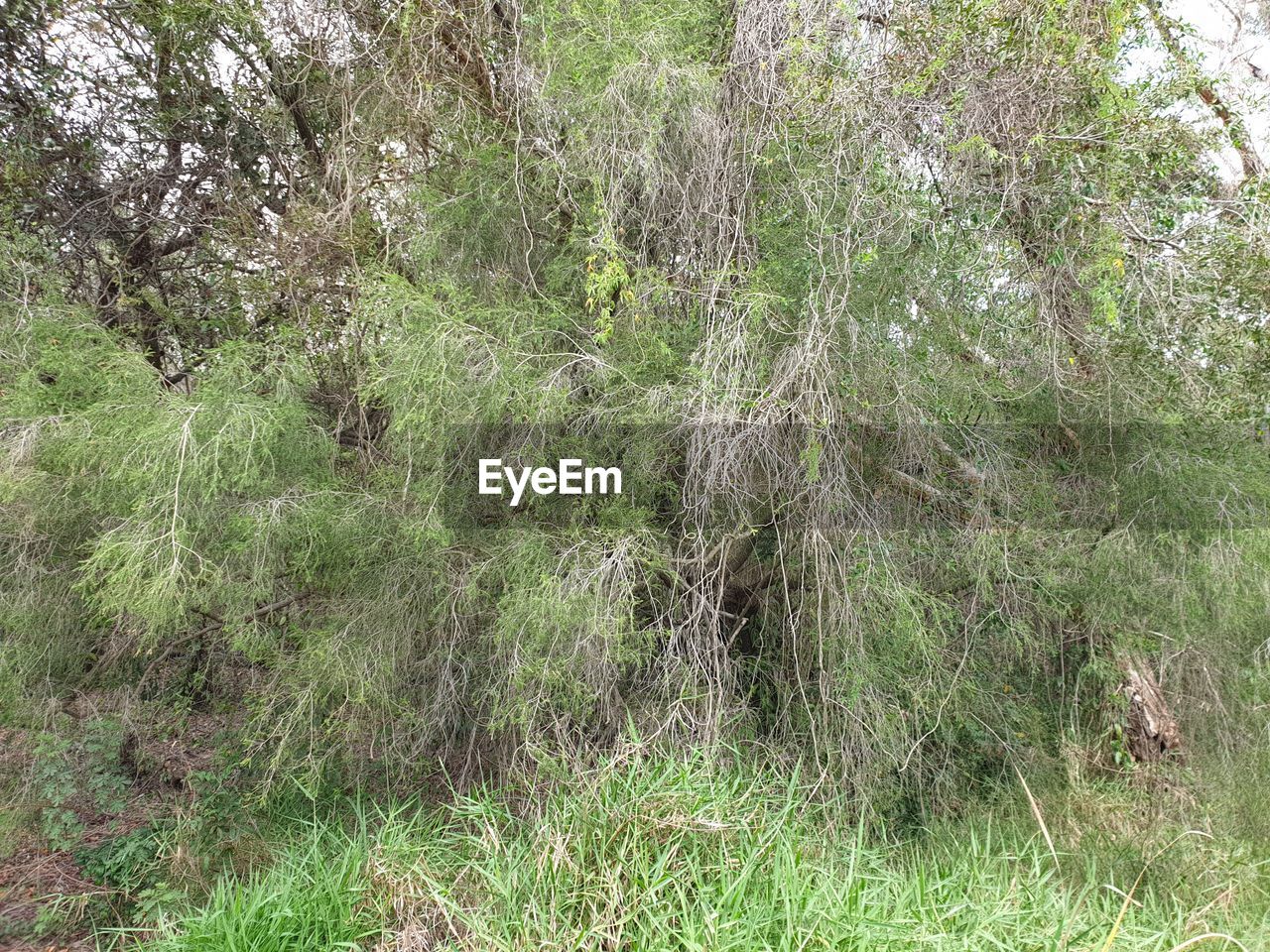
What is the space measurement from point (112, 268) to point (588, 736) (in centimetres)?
429

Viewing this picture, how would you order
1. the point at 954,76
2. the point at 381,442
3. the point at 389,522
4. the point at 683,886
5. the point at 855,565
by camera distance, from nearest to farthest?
the point at 683,886 → the point at 954,76 → the point at 855,565 → the point at 389,522 → the point at 381,442

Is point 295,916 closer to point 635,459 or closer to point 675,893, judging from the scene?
point 675,893

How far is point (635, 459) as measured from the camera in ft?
12.4

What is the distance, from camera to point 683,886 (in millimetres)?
2510

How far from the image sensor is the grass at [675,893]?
2365 millimetres

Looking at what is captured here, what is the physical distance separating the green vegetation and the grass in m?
0.03

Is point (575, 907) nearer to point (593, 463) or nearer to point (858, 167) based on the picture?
point (593, 463)

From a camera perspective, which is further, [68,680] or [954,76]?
[68,680]

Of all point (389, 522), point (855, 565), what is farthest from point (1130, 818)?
point (389, 522)

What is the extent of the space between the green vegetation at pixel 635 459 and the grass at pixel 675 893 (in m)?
0.03

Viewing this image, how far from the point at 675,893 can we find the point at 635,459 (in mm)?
A: 1988

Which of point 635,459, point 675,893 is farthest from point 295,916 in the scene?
point 635,459

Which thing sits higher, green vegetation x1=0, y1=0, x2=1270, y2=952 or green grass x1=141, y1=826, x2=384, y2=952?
green vegetation x1=0, y1=0, x2=1270, y2=952

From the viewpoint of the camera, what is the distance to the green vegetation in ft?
10.8
